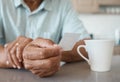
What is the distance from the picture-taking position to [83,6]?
122 inches

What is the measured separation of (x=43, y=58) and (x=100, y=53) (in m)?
0.19

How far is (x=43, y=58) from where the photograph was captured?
62 cm

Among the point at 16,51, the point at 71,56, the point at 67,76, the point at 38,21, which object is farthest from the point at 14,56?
the point at 38,21

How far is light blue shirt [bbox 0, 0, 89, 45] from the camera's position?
122 cm

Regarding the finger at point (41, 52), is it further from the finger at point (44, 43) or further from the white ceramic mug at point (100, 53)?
the white ceramic mug at point (100, 53)

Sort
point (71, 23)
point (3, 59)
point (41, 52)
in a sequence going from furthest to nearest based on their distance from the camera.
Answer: point (71, 23) → point (3, 59) → point (41, 52)

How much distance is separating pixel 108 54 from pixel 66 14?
0.65m

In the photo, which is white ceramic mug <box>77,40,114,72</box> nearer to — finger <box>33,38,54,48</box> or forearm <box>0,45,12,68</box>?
finger <box>33,38,54,48</box>

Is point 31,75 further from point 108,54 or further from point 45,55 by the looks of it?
point 108,54

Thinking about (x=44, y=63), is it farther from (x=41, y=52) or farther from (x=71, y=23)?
(x=71, y=23)

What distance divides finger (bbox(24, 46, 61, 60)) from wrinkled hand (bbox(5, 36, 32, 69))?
0.04 m

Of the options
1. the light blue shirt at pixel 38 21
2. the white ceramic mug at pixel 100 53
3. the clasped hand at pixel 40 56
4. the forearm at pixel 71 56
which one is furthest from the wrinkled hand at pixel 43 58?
the light blue shirt at pixel 38 21

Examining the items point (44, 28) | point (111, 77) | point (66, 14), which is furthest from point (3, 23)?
point (111, 77)

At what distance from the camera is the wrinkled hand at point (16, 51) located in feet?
2.20
